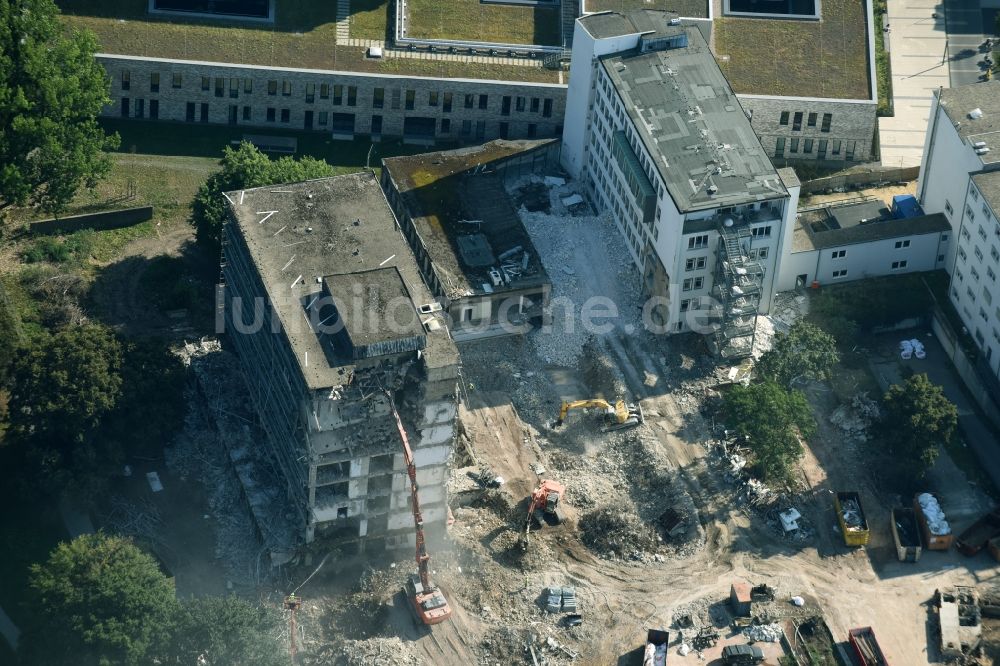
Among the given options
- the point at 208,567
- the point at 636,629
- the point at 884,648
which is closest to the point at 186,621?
the point at 208,567

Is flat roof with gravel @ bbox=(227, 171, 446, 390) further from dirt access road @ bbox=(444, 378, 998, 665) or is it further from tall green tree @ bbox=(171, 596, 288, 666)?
dirt access road @ bbox=(444, 378, 998, 665)

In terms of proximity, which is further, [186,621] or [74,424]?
[74,424]

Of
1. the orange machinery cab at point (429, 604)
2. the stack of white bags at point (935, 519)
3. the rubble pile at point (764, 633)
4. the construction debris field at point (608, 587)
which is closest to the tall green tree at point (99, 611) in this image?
the construction debris field at point (608, 587)

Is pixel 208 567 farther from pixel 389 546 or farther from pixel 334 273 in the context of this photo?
pixel 334 273

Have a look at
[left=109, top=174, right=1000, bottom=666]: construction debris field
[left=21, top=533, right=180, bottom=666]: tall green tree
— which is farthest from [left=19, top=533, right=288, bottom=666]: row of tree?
[left=109, top=174, right=1000, bottom=666]: construction debris field

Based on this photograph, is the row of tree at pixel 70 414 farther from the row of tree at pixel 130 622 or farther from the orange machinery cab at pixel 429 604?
the orange machinery cab at pixel 429 604

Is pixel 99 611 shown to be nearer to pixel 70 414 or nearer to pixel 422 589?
pixel 70 414
